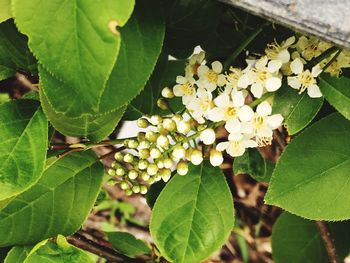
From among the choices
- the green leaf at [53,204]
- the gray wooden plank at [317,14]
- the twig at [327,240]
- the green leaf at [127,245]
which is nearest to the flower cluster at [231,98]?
the green leaf at [53,204]

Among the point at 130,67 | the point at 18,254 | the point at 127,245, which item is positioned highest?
the point at 130,67

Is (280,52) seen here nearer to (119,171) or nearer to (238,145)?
(238,145)

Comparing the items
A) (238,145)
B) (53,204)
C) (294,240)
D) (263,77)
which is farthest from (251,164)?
(294,240)

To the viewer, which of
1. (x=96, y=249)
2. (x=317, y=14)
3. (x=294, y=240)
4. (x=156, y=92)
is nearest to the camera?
(x=317, y=14)

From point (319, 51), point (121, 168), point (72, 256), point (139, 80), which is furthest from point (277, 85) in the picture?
point (72, 256)

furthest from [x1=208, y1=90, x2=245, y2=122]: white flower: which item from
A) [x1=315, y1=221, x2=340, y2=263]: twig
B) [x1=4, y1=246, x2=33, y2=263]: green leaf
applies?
[x1=315, y1=221, x2=340, y2=263]: twig

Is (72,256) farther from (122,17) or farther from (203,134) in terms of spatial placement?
(122,17)
